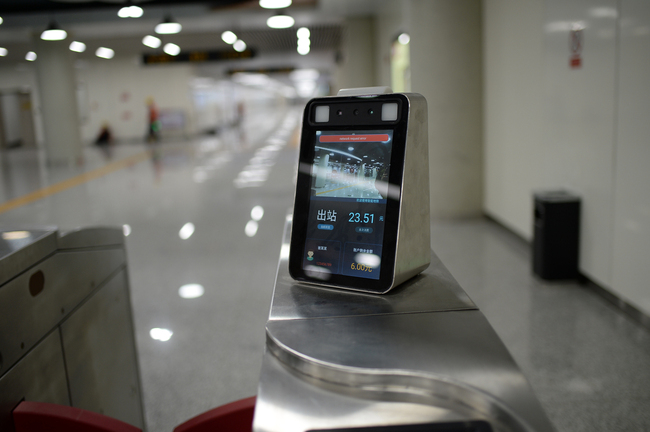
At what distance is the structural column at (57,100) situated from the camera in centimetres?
1334

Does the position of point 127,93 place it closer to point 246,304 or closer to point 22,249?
point 246,304

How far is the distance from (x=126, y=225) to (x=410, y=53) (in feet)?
13.5

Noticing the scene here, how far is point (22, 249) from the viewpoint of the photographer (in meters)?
1.50

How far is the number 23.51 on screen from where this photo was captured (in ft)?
3.51

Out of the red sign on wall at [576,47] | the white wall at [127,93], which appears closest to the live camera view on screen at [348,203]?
the red sign on wall at [576,47]

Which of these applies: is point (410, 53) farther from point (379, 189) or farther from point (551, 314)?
point (379, 189)

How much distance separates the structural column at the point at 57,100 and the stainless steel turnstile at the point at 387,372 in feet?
47.3

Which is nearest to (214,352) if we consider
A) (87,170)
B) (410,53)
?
(410,53)

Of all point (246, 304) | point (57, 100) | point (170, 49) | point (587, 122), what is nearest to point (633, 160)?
point (587, 122)

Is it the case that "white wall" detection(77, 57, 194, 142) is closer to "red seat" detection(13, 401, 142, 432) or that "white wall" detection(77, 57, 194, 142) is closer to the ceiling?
the ceiling

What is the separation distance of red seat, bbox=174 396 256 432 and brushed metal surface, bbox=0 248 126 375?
0.56 metres

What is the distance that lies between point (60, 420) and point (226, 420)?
0.41 metres

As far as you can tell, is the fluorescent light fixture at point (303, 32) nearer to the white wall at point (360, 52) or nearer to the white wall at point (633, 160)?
the white wall at point (360, 52)

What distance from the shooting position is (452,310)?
101cm
